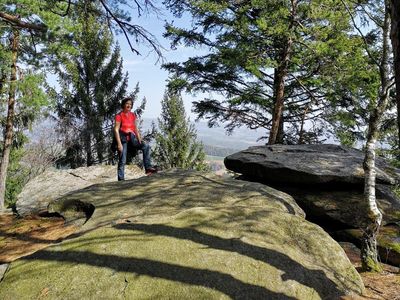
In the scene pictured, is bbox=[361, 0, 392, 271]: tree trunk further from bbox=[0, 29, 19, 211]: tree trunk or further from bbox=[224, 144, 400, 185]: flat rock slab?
bbox=[0, 29, 19, 211]: tree trunk

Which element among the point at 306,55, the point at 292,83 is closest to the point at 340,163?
the point at 306,55

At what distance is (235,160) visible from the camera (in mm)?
10125

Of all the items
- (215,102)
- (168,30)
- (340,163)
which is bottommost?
(340,163)

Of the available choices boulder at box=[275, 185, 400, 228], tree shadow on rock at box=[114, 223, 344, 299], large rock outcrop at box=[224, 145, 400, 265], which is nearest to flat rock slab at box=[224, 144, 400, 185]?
large rock outcrop at box=[224, 145, 400, 265]

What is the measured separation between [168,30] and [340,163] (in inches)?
345

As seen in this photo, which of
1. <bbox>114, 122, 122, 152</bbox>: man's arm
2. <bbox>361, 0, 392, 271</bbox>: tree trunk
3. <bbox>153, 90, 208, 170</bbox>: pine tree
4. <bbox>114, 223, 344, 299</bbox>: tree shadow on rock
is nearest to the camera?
<bbox>114, 223, 344, 299</bbox>: tree shadow on rock

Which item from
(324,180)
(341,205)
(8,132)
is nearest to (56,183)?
(324,180)

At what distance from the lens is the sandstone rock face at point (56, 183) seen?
707 centimetres

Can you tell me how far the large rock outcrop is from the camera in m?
8.55

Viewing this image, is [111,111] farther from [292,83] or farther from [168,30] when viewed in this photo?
[292,83]

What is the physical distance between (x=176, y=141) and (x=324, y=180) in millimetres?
17859

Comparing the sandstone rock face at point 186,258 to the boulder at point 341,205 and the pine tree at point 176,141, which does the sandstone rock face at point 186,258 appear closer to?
the boulder at point 341,205

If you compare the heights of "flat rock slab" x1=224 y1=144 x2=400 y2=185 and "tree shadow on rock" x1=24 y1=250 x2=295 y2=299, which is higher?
"flat rock slab" x1=224 y1=144 x2=400 y2=185

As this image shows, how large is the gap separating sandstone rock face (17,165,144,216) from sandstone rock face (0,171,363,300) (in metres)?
2.01
